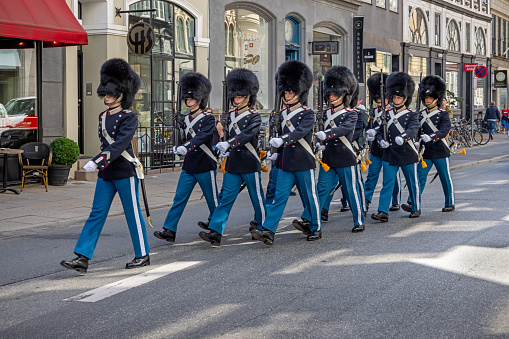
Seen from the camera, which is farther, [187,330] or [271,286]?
[271,286]

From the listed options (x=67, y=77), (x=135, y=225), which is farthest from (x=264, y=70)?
(x=135, y=225)

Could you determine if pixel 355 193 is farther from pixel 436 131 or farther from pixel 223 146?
pixel 436 131

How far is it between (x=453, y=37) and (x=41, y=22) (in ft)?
106

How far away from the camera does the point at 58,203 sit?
13109 mm

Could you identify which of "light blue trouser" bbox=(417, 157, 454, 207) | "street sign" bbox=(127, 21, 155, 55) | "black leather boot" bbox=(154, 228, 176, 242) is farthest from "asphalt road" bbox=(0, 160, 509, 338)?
"street sign" bbox=(127, 21, 155, 55)

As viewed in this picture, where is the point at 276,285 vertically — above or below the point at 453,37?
below

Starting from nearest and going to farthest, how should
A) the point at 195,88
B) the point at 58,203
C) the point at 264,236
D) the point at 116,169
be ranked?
the point at 116,169
the point at 264,236
the point at 195,88
the point at 58,203

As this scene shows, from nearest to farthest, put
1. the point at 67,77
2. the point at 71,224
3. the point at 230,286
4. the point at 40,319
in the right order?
1. the point at 40,319
2. the point at 230,286
3. the point at 71,224
4. the point at 67,77

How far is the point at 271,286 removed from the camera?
6.78 m

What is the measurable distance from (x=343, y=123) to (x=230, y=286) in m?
3.65

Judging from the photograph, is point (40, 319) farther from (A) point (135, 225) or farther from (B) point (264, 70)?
(B) point (264, 70)

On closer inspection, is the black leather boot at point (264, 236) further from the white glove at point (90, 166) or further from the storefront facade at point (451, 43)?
the storefront facade at point (451, 43)

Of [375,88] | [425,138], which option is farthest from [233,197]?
[375,88]

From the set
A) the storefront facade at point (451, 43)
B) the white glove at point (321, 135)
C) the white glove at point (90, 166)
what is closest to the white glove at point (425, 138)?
the white glove at point (321, 135)
